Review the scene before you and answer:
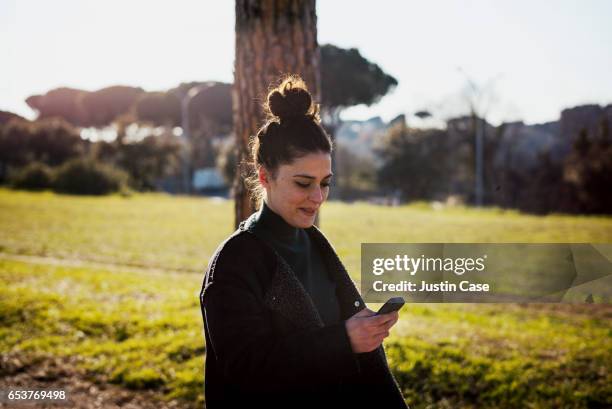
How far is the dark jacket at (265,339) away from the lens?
1680mm

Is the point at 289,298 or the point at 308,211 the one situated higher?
A: the point at 308,211

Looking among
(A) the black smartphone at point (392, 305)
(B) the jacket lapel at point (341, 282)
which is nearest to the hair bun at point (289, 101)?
(B) the jacket lapel at point (341, 282)

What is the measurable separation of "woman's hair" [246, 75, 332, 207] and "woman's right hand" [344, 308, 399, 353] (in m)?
0.56

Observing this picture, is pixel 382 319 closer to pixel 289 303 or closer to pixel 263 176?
pixel 289 303

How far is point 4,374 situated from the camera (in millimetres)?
4531

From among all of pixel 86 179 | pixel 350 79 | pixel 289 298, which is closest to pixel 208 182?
pixel 350 79

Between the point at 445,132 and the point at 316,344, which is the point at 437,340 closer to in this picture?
the point at 316,344

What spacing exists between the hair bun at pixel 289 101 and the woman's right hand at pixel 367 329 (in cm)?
71

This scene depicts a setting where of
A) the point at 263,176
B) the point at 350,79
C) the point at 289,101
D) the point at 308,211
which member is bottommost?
the point at 308,211

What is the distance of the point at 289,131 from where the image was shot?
1955 mm

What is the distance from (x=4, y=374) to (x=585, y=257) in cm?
412

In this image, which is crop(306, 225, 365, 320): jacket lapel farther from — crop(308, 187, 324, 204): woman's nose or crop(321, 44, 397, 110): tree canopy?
crop(321, 44, 397, 110): tree canopy

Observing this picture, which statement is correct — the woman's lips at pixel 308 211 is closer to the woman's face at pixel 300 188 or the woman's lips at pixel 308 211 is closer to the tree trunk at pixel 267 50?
the woman's face at pixel 300 188

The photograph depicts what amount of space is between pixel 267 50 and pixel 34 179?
32824mm
